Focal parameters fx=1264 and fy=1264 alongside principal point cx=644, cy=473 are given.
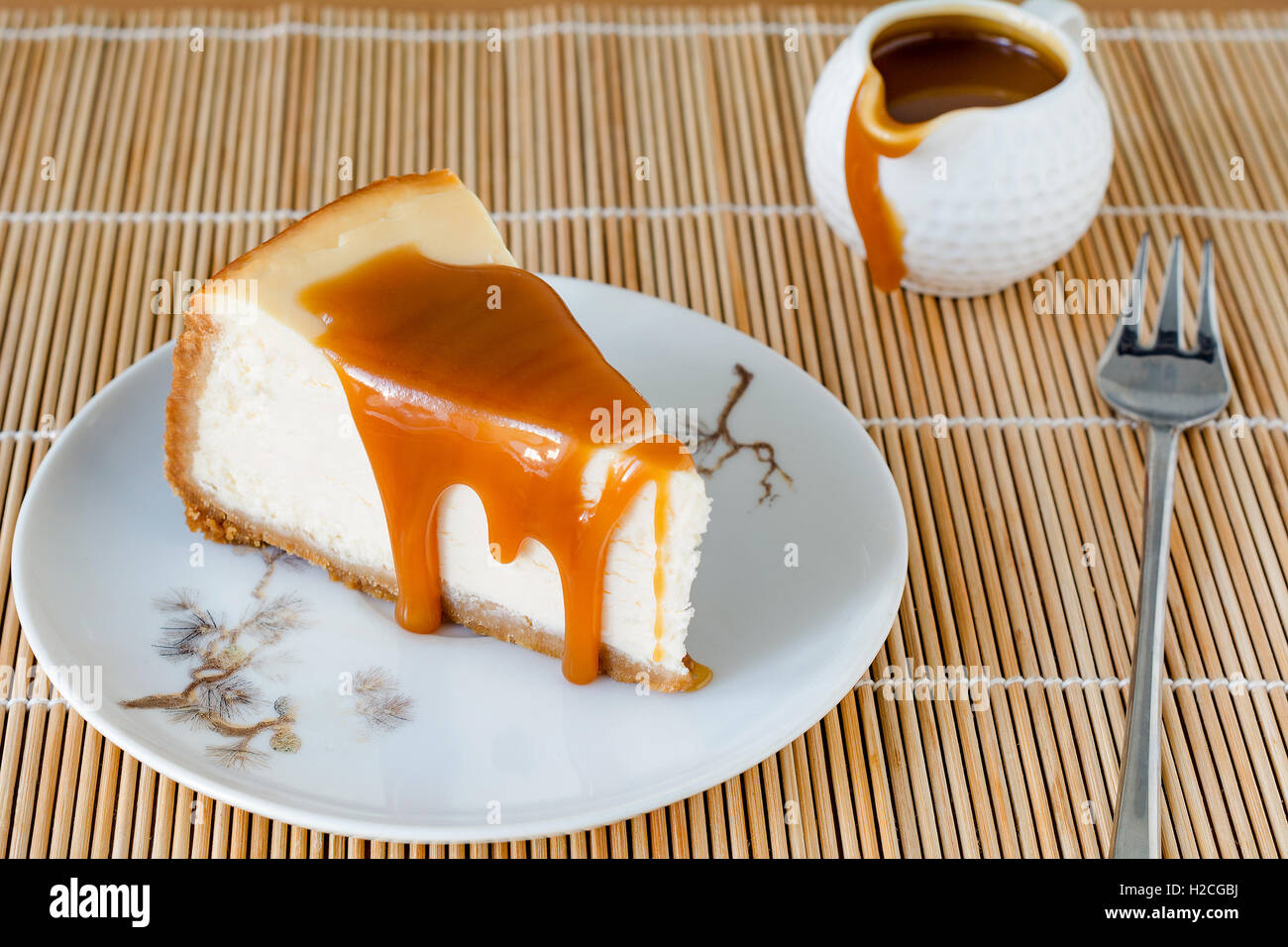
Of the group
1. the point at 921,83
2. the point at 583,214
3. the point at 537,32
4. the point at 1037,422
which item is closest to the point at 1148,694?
the point at 1037,422

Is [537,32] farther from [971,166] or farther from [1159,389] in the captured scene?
[1159,389]

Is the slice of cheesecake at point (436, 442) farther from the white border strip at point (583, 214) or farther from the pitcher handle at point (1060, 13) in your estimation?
the pitcher handle at point (1060, 13)

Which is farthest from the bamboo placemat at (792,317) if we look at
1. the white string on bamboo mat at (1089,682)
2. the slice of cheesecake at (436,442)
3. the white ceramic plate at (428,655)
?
the slice of cheesecake at (436,442)

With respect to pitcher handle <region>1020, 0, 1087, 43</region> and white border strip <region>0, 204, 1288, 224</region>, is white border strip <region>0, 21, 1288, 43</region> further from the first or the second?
pitcher handle <region>1020, 0, 1087, 43</region>

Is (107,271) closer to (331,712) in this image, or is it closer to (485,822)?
(331,712)

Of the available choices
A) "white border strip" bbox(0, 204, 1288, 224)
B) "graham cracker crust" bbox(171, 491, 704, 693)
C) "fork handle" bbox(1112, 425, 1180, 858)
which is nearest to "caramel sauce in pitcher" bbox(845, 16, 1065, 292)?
"white border strip" bbox(0, 204, 1288, 224)
